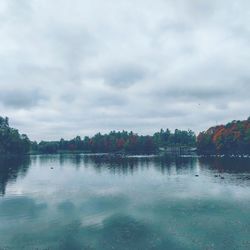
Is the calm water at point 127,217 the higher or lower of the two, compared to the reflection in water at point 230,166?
lower

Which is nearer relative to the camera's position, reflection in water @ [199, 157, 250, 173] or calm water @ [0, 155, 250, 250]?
calm water @ [0, 155, 250, 250]

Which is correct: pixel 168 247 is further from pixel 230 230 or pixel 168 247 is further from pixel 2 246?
pixel 2 246

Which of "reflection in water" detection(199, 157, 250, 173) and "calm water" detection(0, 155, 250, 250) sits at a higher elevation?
"reflection in water" detection(199, 157, 250, 173)

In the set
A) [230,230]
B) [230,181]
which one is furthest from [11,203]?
[230,181]

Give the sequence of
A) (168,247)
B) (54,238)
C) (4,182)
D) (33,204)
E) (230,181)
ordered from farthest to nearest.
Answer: (4,182) < (230,181) < (33,204) < (54,238) < (168,247)

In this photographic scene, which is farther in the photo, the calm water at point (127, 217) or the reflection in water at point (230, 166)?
the reflection in water at point (230, 166)

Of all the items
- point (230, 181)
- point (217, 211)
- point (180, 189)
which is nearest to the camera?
point (217, 211)

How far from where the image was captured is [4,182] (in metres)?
87.5

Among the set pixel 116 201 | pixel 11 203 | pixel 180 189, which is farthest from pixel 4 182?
pixel 180 189

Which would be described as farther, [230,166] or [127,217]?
[230,166]

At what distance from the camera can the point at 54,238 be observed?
3753 cm

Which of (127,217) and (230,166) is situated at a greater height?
(230,166)

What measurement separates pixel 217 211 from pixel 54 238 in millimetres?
27065

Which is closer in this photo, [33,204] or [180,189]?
[33,204]
